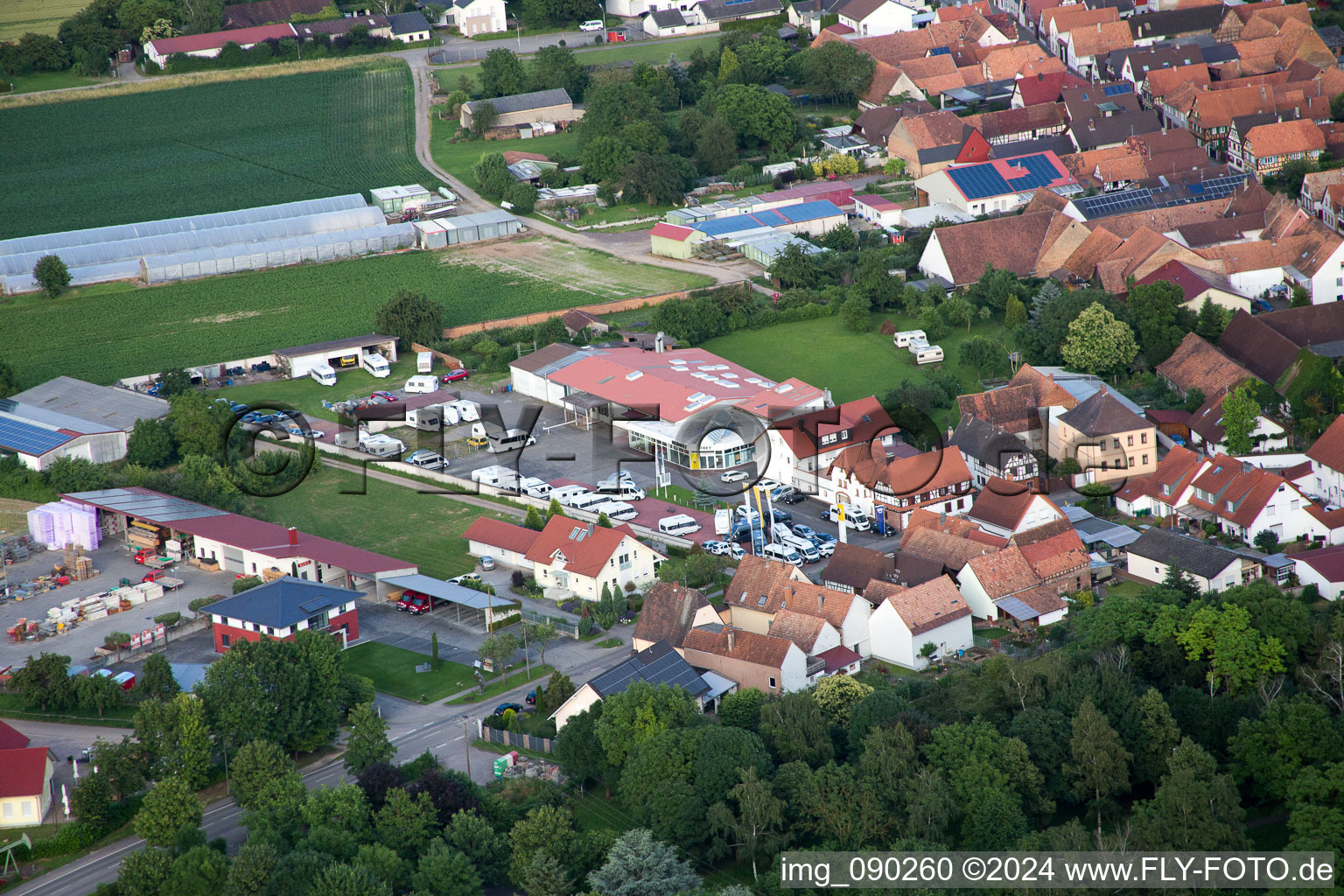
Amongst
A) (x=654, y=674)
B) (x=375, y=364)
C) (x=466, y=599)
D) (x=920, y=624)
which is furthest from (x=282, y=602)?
(x=375, y=364)

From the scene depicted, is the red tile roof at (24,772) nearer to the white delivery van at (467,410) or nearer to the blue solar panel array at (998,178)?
the white delivery van at (467,410)

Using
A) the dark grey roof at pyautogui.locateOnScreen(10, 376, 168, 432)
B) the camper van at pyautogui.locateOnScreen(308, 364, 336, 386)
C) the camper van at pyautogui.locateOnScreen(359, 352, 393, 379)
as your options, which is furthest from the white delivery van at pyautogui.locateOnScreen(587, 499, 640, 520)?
the dark grey roof at pyautogui.locateOnScreen(10, 376, 168, 432)

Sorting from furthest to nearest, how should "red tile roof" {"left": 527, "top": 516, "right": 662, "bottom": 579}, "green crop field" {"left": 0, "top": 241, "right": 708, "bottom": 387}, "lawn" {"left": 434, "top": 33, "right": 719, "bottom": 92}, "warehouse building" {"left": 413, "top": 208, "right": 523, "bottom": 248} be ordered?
"lawn" {"left": 434, "top": 33, "right": 719, "bottom": 92}, "warehouse building" {"left": 413, "top": 208, "right": 523, "bottom": 248}, "green crop field" {"left": 0, "top": 241, "right": 708, "bottom": 387}, "red tile roof" {"left": 527, "top": 516, "right": 662, "bottom": 579}

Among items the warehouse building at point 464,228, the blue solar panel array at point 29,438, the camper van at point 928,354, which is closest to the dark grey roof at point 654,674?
the camper van at point 928,354

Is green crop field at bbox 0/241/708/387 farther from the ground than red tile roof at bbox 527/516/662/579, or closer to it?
farther from the ground

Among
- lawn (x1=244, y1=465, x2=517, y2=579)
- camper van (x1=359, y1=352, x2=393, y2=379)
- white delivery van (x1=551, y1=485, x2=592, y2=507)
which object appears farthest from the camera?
camper van (x1=359, y1=352, x2=393, y2=379)

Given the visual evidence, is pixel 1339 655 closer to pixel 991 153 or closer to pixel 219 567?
pixel 219 567

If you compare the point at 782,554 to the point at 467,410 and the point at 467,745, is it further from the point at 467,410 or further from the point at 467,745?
the point at 467,410

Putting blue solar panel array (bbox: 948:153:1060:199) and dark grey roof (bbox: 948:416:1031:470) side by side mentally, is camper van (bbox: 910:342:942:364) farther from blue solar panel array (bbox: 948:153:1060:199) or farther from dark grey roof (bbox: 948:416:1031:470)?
blue solar panel array (bbox: 948:153:1060:199)
